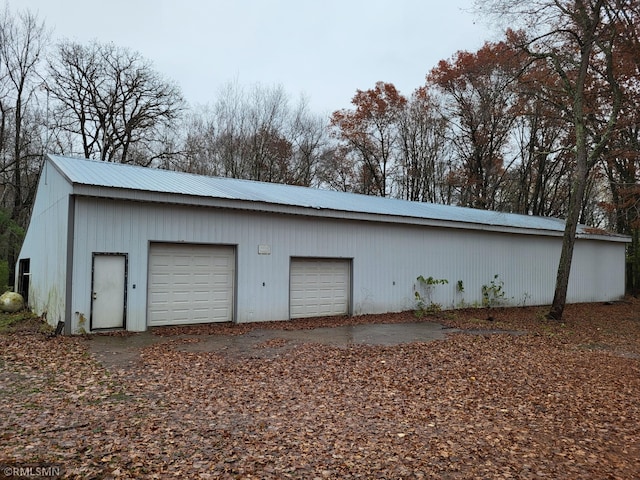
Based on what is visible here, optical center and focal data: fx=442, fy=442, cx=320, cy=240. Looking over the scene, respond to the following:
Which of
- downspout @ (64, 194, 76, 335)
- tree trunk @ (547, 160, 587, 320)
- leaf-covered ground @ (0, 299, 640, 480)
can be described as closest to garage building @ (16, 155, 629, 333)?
downspout @ (64, 194, 76, 335)

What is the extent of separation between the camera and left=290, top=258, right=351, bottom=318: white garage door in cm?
1240

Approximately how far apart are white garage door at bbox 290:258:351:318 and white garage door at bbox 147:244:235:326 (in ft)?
6.49

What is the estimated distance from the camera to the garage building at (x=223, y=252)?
932cm

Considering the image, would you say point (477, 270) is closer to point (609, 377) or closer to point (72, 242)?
point (609, 377)

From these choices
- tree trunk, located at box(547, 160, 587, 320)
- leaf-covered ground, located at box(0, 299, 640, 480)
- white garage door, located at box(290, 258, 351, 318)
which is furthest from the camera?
tree trunk, located at box(547, 160, 587, 320)

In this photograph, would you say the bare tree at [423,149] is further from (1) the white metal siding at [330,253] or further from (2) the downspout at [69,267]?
(2) the downspout at [69,267]

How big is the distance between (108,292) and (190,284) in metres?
1.87

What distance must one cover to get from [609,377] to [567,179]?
2559cm

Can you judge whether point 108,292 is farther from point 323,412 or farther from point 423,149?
point 423,149

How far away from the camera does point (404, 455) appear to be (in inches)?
152

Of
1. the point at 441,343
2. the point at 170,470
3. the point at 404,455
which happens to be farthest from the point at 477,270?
the point at 170,470

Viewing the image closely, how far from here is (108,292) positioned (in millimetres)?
9383

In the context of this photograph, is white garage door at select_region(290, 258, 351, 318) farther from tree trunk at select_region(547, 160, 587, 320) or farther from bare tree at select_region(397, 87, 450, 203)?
bare tree at select_region(397, 87, 450, 203)

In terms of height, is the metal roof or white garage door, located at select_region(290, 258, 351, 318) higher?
the metal roof
